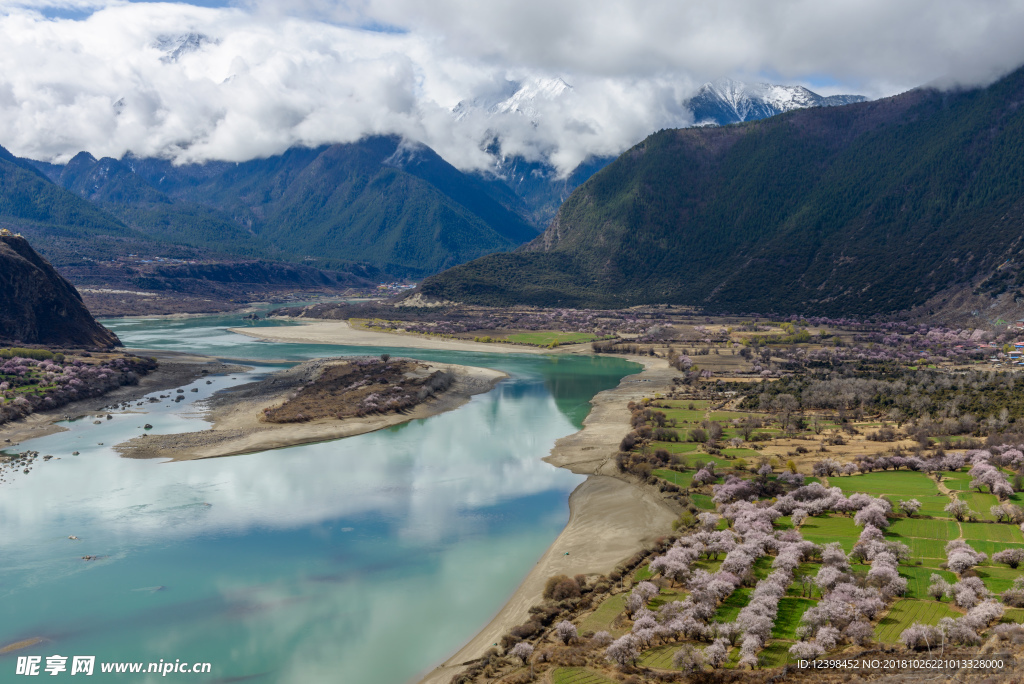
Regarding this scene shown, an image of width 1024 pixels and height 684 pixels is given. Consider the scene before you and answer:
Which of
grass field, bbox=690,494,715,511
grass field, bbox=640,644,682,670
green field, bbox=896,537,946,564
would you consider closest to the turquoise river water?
grass field, bbox=640,644,682,670

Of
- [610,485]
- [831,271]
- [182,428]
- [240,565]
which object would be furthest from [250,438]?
[831,271]

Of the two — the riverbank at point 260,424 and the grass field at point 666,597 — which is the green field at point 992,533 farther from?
the riverbank at point 260,424

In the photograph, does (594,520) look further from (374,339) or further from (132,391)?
(374,339)

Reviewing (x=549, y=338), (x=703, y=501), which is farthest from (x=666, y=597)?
(x=549, y=338)

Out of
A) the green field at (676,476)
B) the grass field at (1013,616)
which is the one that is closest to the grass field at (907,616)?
the grass field at (1013,616)

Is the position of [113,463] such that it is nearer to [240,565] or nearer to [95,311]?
[240,565]
